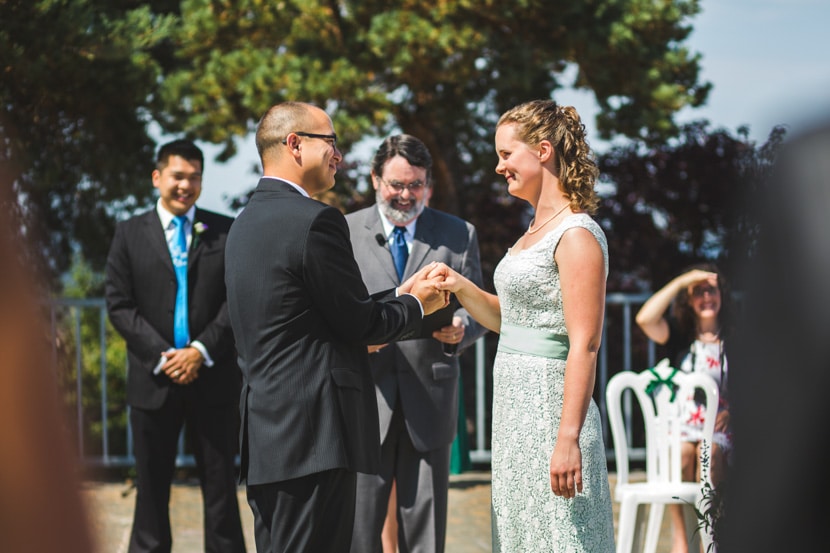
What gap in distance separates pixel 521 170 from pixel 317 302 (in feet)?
2.67

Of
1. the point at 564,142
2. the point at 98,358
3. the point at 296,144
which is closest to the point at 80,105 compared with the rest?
the point at 98,358

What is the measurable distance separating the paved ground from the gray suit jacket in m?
1.87

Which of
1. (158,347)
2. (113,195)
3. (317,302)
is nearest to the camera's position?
(317,302)

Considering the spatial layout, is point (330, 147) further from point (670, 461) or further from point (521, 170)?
point (670, 461)

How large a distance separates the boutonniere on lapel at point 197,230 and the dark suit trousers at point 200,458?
730 millimetres

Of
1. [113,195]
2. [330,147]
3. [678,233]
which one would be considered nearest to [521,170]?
[330,147]

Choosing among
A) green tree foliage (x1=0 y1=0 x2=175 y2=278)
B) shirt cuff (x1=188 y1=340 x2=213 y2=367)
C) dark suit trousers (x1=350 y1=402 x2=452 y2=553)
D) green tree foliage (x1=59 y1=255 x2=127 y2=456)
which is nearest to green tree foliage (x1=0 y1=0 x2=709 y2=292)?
green tree foliage (x1=0 y1=0 x2=175 y2=278)

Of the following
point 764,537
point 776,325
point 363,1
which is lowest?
point 764,537

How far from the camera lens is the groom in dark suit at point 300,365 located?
3.09 meters

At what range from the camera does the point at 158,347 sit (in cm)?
472

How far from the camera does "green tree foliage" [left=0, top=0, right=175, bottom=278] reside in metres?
7.60

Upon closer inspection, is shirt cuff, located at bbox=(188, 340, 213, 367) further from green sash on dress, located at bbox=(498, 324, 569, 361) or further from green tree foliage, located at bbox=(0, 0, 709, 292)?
green tree foliage, located at bbox=(0, 0, 709, 292)

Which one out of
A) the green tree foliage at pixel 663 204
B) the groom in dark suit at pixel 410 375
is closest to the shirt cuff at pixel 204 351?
the groom in dark suit at pixel 410 375

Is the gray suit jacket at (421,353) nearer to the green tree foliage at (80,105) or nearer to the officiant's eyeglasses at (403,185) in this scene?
Result: the officiant's eyeglasses at (403,185)
